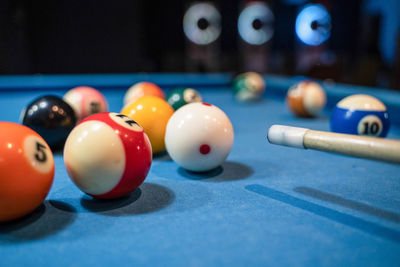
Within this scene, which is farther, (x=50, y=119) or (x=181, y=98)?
(x=181, y=98)

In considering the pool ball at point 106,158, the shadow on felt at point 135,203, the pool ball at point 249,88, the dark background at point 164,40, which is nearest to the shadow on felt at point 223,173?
the shadow on felt at point 135,203

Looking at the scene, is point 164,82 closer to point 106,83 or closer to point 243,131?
point 106,83

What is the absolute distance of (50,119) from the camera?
2.36 meters

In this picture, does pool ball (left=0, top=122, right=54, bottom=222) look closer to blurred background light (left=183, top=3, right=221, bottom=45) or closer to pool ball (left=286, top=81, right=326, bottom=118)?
pool ball (left=286, top=81, right=326, bottom=118)

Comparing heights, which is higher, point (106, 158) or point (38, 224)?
point (106, 158)

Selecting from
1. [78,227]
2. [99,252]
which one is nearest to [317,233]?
[99,252]

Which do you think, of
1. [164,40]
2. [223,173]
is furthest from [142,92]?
[164,40]

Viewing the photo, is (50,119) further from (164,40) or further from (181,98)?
(164,40)

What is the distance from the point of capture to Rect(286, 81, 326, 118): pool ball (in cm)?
348

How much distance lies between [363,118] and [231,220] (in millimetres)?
1459

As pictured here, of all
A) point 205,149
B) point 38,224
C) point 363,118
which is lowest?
point 38,224

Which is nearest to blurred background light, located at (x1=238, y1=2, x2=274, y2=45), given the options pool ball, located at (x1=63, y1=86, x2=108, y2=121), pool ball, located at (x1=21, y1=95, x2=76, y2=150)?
pool ball, located at (x1=63, y1=86, x2=108, y2=121)

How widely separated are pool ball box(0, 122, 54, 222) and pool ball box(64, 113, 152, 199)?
13 centimetres

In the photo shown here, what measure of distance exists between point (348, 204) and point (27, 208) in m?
1.34
